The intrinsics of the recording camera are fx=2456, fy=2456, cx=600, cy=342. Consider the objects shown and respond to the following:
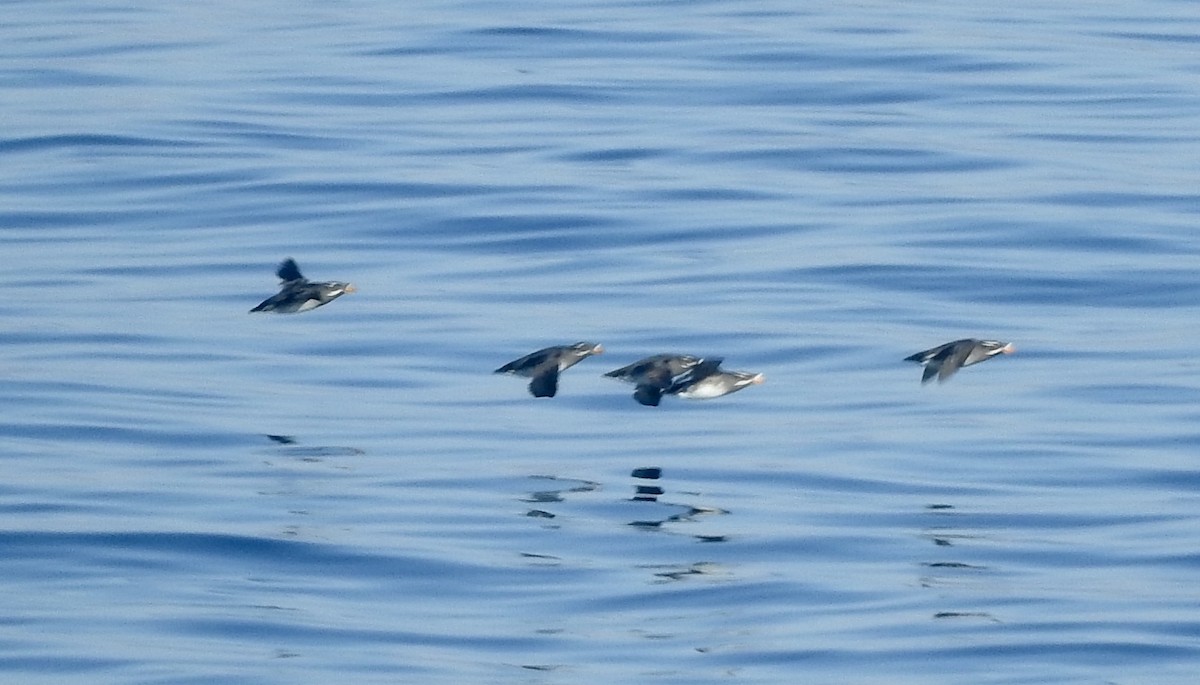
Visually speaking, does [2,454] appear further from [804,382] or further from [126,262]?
[126,262]

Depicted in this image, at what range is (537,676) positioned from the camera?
Answer: 44.7ft

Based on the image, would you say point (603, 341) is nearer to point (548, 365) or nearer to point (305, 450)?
point (305, 450)

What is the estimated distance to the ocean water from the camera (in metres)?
14.7

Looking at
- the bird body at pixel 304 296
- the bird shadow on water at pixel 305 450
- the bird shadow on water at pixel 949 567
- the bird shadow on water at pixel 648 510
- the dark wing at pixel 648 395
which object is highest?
the bird body at pixel 304 296

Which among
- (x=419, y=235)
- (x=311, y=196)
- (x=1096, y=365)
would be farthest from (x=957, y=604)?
(x=311, y=196)

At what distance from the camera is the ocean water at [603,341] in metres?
14.7

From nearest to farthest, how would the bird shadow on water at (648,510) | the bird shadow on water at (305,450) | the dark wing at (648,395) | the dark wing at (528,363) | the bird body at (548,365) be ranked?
the bird shadow on water at (648,510) → the dark wing at (648,395) → the bird body at (548,365) → the dark wing at (528,363) → the bird shadow on water at (305,450)

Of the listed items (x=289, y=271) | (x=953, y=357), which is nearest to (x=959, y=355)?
(x=953, y=357)

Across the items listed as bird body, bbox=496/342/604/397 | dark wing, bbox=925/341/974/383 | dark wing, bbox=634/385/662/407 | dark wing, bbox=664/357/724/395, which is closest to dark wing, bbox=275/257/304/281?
bird body, bbox=496/342/604/397

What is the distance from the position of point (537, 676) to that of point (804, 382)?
7.99m

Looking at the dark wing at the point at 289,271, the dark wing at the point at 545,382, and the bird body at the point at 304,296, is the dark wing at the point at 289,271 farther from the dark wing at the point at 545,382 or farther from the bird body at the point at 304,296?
the dark wing at the point at 545,382

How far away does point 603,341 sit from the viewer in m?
22.7

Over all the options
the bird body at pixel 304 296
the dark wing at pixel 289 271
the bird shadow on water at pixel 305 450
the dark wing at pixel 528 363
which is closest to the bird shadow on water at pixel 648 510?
the dark wing at pixel 528 363

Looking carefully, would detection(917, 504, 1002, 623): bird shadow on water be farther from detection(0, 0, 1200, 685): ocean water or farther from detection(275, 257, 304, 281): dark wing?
detection(275, 257, 304, 281): dark wing
